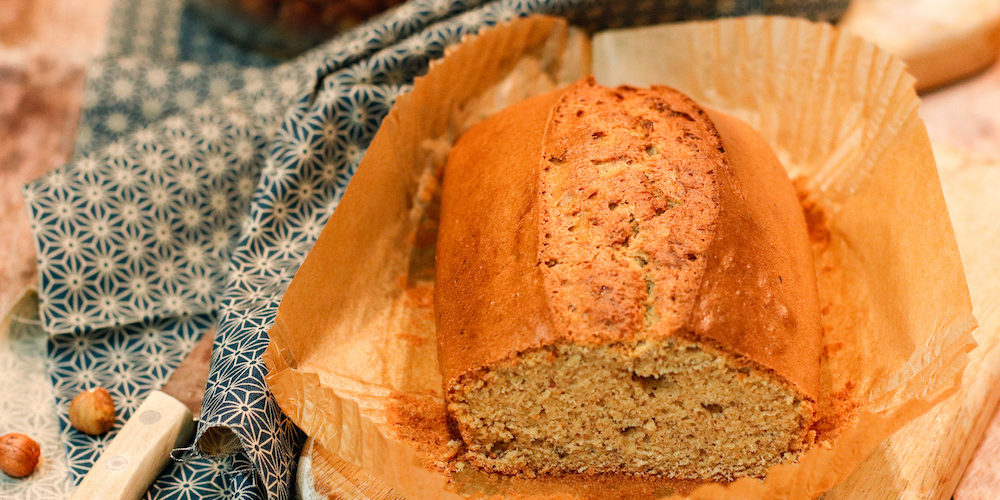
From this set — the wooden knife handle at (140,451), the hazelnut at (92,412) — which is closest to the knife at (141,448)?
the wooden knife handle at (140,451)

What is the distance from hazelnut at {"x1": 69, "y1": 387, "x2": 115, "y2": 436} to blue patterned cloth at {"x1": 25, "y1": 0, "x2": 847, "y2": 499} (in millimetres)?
41

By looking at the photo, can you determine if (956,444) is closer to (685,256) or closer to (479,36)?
(685,256)

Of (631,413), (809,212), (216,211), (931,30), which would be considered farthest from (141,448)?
(931,30)

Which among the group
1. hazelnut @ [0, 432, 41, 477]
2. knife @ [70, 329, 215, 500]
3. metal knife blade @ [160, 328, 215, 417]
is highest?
knife @ [70, 329, 215, 500]

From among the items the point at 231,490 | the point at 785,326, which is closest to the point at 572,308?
the point at 785,326

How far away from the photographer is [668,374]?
6.38ft

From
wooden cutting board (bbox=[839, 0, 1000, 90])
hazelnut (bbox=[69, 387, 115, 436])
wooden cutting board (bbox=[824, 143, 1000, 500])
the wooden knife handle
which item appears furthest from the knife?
wooden cutting board (bbox=[839, 0, 1000, 90])

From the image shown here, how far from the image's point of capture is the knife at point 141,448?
204 cm

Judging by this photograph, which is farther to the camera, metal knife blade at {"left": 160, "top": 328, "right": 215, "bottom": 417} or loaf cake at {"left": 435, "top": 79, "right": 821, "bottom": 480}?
metal knife blade at {"left": 160, "top": 328, "right": 215, "bottom": 417}

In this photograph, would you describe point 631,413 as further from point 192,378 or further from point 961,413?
point 192,378

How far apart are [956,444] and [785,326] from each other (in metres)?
0.62

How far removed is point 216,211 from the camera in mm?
2922

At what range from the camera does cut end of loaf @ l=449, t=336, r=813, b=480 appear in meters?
1.92

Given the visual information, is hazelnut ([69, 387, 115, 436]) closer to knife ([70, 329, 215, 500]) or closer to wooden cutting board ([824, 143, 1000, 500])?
knife ([70, 329, 215, 500])
